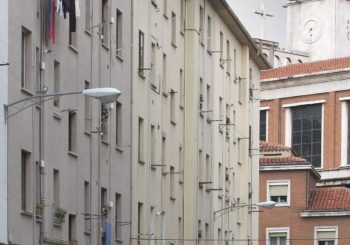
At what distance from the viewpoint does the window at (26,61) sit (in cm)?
4219

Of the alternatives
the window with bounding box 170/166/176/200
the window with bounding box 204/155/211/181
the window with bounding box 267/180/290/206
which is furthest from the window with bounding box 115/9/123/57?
the window with bounding box 267/180/290/206

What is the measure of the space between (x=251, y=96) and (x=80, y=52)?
32370 millimetres

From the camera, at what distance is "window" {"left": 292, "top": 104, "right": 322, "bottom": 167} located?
114m

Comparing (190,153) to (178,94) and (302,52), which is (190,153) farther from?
(302,52)

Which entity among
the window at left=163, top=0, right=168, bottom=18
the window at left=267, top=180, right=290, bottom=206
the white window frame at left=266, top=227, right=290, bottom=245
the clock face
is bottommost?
the white window frame at left=266, top=227, right=290, bottom=245

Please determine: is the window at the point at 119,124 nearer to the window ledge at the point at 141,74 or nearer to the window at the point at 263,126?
the window ledge at the point at 141,74

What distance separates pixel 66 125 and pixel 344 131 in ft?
224

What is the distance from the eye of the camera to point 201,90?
217 feet

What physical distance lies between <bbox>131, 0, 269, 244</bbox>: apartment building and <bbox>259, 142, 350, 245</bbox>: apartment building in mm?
11816

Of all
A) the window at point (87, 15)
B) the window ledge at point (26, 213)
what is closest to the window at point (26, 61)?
the window ledge at point (26, 213)

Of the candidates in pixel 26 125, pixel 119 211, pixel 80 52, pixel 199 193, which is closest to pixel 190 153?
pixel 199 193

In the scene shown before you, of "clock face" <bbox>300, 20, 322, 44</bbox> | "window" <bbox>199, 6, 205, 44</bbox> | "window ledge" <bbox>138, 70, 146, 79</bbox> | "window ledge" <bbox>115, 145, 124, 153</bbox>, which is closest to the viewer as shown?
"window ledge" <bbox>115, 145, 124, 153</bbox>

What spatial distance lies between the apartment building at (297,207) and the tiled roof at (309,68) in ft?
63.8

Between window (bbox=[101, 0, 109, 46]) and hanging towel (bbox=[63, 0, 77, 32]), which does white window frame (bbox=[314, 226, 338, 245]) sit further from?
hanging towel (bbox=[63, 0, 77, 32])
